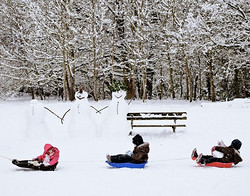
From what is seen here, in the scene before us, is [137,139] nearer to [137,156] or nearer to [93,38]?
[137,156]

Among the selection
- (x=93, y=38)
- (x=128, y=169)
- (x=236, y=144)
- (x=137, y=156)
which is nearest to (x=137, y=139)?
(x=137, y=156)

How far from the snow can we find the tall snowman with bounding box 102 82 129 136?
8cm

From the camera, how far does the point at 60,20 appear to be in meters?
18.1

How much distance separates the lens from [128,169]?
5828 mm

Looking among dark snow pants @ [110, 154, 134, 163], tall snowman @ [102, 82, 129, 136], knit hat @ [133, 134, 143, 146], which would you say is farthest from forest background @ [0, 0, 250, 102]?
dark snow pants @ [110, 154, 134, 163]

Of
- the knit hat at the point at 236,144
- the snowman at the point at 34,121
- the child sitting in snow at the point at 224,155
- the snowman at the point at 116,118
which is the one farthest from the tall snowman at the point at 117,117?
the knit hat at the point at 236,144

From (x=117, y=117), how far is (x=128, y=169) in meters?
4.06

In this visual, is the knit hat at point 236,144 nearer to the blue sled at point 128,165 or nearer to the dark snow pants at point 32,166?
the blue sled at point 128,165

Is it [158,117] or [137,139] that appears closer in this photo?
[137,139]

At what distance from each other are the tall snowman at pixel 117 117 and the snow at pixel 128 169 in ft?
0.27

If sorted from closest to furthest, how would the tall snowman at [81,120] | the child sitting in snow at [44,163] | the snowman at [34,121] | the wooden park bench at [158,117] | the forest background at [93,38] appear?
the child sitting in snow at [44,163], the snowman at [34,121], the tall snowman at [81,120], the wooden park bench at [158,117], the forest background at [93,38]

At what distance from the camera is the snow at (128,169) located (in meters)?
4.46

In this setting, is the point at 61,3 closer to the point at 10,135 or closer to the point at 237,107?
the point at 10,135

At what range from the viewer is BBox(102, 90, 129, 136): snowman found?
32.1 feet
